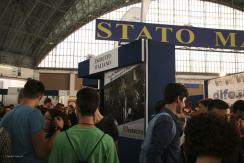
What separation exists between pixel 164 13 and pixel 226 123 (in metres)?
30.8

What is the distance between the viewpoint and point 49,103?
6.78 meters

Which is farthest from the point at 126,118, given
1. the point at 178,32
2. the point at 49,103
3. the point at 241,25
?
the point at 241,25

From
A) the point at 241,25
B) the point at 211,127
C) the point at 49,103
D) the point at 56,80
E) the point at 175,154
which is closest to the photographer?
the point at 211,127

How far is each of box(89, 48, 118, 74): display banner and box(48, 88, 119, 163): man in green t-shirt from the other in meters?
2.82

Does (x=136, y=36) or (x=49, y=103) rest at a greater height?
(x=136, y=36)

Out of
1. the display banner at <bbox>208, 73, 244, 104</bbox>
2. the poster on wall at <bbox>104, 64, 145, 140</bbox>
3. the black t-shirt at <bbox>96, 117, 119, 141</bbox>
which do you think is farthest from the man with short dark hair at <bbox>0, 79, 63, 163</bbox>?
the display banner at <bbox>208, 73, 244, 104</bbox>

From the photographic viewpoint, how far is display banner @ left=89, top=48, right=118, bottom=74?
501 centimetres

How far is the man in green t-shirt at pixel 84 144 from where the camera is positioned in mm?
2051

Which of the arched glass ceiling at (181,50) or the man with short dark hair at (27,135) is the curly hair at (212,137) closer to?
the man with short dark hair at (27,135)

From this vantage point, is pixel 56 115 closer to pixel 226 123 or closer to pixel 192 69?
pixel 226 123

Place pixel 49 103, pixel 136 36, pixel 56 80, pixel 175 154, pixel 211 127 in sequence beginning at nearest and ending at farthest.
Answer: pixel 211 127, pixel 175 154, pixel 49 103, pixel 136 36, pixel 56 80

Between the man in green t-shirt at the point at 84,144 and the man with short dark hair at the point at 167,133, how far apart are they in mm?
622

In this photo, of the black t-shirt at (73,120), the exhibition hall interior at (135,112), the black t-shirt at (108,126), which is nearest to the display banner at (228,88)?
the exhibition hall interior at (135,112)

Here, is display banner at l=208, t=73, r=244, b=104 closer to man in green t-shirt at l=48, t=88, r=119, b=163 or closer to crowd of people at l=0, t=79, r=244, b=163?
crowd of people at l=0, t=79, r=244, b=163
